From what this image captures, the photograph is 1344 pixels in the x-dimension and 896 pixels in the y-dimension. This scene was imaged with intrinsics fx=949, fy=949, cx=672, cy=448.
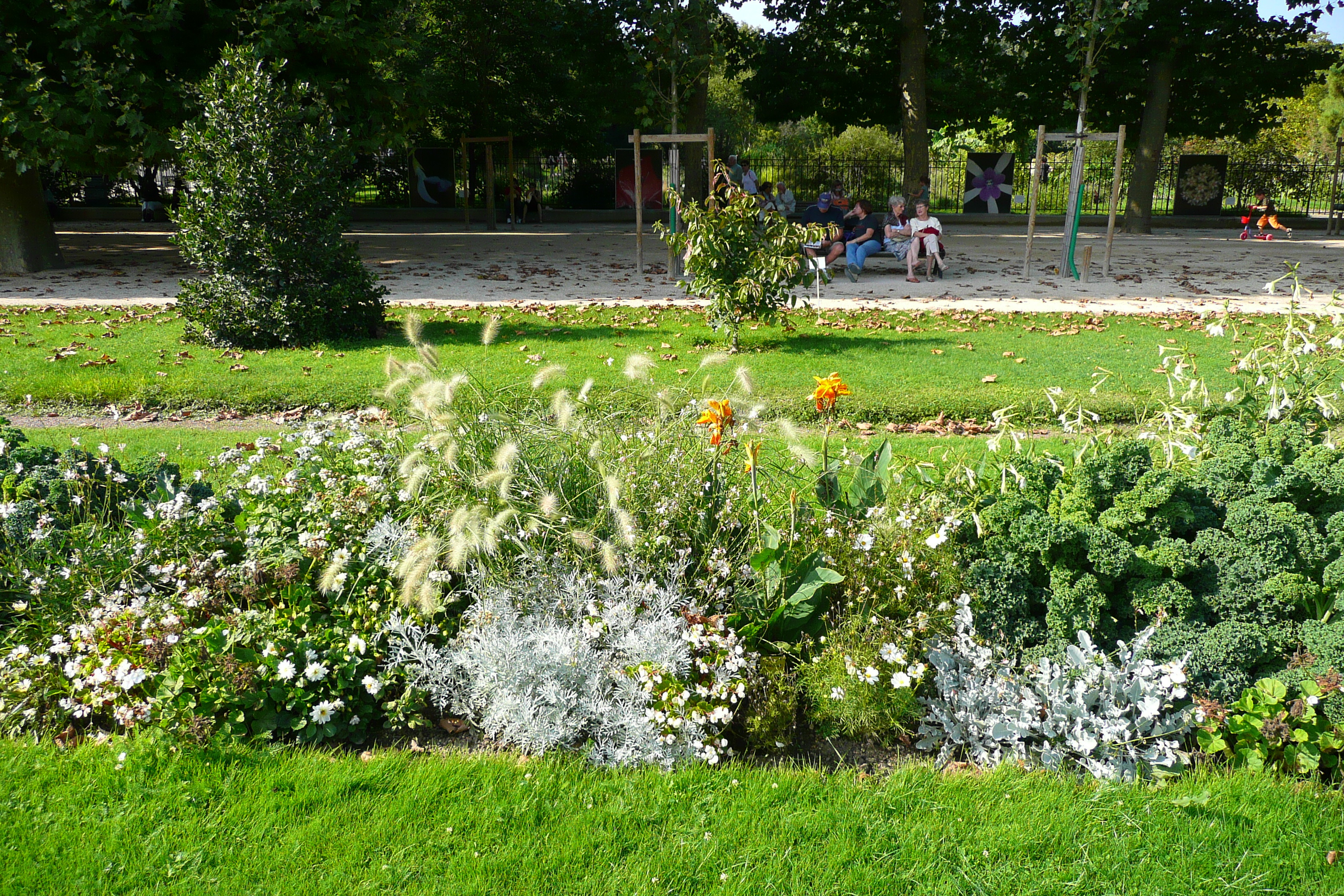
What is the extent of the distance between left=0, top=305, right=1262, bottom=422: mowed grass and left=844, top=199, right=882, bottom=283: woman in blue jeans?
3.74 meters

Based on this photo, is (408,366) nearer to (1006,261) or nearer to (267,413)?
(267,413)

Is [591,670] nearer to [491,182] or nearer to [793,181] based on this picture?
[491,182]

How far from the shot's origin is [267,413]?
7.07 m

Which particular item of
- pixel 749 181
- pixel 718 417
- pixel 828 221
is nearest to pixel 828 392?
pixel 718 417

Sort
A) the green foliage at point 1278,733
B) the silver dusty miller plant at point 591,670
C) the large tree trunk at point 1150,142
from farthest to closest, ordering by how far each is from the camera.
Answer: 1. the large tree trunk at point 1150,142
2. the silver dusty miller plant at point 591,670
3. the green foliage at point 1278,733

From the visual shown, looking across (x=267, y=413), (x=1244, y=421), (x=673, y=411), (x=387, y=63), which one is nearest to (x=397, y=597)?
(x=673, y=411)

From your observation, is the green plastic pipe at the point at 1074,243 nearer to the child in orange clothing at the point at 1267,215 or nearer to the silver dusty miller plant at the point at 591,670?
the child in orange clothing at the point at 1267,215

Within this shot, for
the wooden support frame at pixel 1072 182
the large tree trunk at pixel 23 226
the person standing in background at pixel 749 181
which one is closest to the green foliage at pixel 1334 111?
the person standing in background at pixel 749 181

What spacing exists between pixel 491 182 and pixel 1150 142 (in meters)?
16.2

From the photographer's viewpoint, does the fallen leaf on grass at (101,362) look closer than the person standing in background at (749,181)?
Yes

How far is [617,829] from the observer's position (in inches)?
101

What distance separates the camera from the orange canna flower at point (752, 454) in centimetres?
315

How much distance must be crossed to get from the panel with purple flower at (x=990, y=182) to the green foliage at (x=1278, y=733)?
28158 millimetres

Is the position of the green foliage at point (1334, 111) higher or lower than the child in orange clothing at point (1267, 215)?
higher
